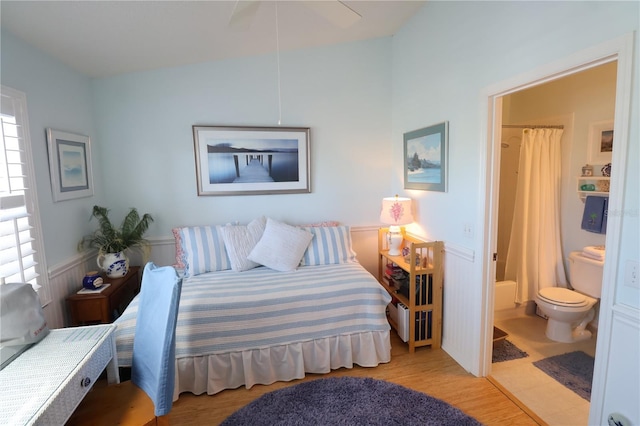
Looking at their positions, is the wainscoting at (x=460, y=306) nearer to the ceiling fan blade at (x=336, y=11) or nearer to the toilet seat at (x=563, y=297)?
the toilet seat at (x=563, y=297)

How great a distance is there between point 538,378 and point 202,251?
2838 mm

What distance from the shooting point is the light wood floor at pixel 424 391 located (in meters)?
1.97

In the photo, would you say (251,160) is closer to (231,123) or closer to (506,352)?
(231,123)

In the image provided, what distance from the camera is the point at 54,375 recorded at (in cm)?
114

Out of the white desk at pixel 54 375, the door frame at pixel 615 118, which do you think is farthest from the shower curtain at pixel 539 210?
the white desk at pixel 54 375

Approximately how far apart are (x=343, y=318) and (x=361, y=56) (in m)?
2.60

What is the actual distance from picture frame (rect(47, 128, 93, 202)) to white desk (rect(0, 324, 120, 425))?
4.34 ft

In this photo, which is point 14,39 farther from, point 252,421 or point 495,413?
point 495,413

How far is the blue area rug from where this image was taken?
193 centimetres

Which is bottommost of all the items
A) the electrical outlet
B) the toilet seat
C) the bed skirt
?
the bed skirt

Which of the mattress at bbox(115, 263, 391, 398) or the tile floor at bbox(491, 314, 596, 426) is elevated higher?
the mattress at bbox(115, 263, 391, 398)

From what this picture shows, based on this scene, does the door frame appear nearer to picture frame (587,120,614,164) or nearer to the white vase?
picture frame (587,120,614,164)

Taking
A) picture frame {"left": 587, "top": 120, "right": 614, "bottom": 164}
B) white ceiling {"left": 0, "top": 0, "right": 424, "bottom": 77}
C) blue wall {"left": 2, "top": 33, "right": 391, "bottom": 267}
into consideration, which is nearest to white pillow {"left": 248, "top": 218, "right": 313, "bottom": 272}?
blue wall {"left": 2, "top": 33, "right": 391, "bottom": 267}

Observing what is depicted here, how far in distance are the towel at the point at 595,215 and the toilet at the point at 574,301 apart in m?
0.26
